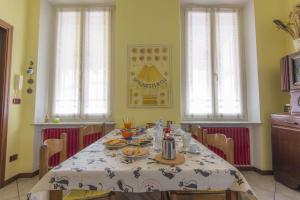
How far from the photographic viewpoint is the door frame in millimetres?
2424

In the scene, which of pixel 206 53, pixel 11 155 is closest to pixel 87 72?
pixel 11 155

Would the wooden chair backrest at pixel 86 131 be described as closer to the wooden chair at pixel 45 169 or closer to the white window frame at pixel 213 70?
the wooden chair at pixel 45 169

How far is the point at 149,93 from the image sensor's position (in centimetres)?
288

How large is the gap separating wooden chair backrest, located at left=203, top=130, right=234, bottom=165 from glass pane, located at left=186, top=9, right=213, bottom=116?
1674mm

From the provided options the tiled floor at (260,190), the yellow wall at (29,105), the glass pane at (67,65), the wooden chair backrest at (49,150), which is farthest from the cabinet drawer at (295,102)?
the yellow wall at (29,105)

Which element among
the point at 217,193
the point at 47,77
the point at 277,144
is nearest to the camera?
the point at 217,193

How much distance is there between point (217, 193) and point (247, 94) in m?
2.52

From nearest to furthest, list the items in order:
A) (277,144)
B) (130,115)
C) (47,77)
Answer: (277,144), (130,115), (47,77)

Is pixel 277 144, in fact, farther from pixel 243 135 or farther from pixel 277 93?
pixel 277 93

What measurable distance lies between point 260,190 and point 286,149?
0.63 meters

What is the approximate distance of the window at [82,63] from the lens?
10.5 ft

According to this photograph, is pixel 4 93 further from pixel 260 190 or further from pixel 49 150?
pixel 260 190

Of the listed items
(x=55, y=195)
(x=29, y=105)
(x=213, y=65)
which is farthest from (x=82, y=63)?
(x=55, y=195)

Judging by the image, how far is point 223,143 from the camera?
1.29 m
